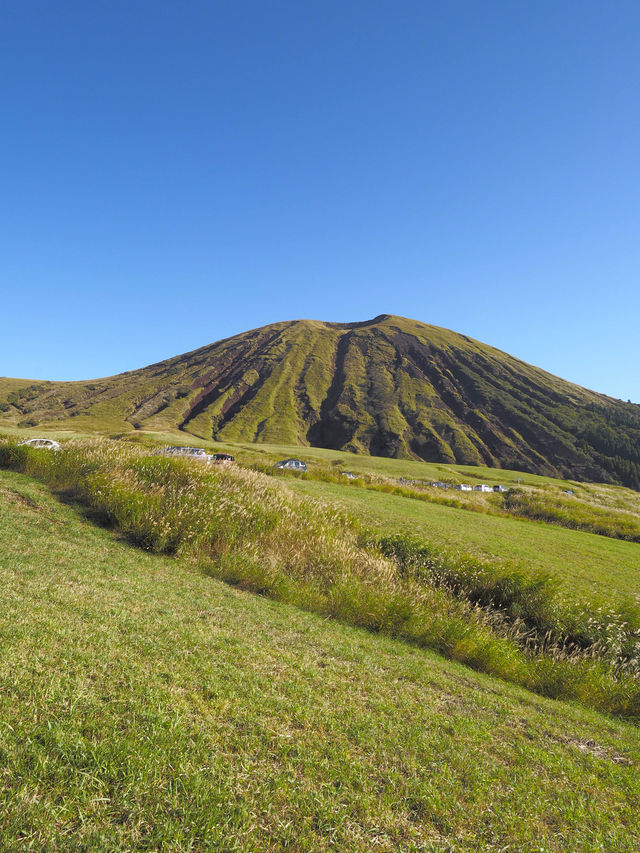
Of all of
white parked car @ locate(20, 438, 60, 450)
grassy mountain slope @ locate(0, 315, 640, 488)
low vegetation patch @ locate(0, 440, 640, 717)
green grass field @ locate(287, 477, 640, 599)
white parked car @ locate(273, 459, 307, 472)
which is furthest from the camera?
grassy mountain slope @ locate(0, 315, 640, 488)

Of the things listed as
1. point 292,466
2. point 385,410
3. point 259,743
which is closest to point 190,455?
point 292,466

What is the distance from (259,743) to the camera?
3.89 m

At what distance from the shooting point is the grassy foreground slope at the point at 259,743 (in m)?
2.94

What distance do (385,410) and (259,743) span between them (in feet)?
514

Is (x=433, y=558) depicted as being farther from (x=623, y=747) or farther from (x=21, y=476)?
(x=21, y=476)

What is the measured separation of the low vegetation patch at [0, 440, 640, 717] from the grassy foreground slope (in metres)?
1.56

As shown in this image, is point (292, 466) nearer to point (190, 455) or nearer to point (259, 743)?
point (190, 455)

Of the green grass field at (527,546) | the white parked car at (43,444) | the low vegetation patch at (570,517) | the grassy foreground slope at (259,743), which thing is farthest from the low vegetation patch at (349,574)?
the low vegetation patch at (570,517)

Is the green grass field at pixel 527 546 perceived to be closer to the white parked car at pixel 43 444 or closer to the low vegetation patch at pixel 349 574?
the low vegetation patch at pixel 349 574

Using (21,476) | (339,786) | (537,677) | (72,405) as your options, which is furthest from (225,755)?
(72,405)

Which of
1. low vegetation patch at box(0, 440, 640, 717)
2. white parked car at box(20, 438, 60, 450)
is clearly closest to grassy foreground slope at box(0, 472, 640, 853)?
low vegetation patch at box(0, 440, 640, 717)

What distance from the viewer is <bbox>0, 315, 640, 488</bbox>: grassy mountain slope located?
134750 millimetres

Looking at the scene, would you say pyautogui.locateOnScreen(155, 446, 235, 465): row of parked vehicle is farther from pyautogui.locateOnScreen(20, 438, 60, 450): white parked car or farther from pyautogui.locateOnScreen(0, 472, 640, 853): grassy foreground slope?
pyautogui.locateOnScreen(0, 472, 640, 853): grassy foreground slope

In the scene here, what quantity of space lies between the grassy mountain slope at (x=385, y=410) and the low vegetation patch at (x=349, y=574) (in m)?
113
